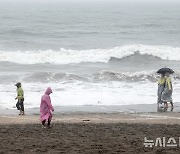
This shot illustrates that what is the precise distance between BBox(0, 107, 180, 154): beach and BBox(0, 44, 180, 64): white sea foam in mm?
20952

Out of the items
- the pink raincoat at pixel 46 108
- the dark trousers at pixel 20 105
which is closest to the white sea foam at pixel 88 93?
the dark trousers at pixel 20 105

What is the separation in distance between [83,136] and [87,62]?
24.7 meters

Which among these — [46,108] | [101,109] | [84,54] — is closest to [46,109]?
[46,108]

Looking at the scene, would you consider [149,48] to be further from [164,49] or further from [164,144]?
[164,144]

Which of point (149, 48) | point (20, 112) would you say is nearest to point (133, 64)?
point (149, 48)

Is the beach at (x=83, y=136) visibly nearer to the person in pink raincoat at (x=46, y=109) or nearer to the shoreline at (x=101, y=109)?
the person in pink raincoat at (x=46, y=109)

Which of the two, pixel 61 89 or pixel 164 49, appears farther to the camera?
A: pixel 164 49

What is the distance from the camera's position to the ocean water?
65.5ft

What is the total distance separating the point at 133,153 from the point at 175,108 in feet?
30.4

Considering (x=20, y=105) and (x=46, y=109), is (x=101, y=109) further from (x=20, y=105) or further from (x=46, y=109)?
(x=46, y=109)

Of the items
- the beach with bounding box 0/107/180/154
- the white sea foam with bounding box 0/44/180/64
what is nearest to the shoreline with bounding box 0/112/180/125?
the beach with bounding box 0/107/180/154

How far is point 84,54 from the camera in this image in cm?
3750

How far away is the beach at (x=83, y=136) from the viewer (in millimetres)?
8539

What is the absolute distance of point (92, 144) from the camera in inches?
354
